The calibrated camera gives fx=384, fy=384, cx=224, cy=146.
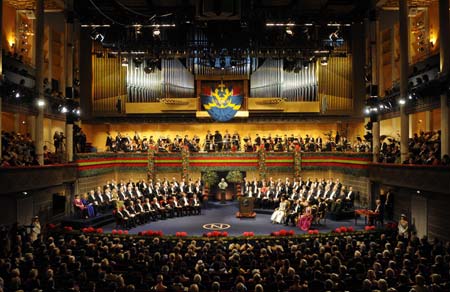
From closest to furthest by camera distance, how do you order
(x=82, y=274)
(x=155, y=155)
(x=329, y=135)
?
(x=82, y=274)
(x=155, y=155)
(x=329, y=135)

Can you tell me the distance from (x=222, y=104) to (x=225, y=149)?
121 inches

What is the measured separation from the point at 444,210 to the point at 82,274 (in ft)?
41.3

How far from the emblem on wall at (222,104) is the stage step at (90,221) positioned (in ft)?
33.8

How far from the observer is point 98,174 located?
23172mm

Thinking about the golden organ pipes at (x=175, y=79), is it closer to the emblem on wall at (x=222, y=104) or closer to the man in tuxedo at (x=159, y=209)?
the emblem on wall at (x=222, y=104)

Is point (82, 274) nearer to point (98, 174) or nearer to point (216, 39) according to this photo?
point (98, 174)

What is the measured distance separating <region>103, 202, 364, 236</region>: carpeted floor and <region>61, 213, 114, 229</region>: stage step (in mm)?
370

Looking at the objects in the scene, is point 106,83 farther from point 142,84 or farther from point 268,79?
point 268,79

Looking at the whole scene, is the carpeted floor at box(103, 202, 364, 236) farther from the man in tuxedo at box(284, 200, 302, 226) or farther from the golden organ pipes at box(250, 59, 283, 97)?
the golden organ pipes at box(250, 59, 283, 97)

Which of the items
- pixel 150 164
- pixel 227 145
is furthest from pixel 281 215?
pixel 150 164

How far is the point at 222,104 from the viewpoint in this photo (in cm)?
2616

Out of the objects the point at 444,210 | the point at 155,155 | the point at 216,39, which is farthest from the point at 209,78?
the point at 444,210

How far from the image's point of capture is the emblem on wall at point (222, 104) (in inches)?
1025

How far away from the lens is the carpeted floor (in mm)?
16562
